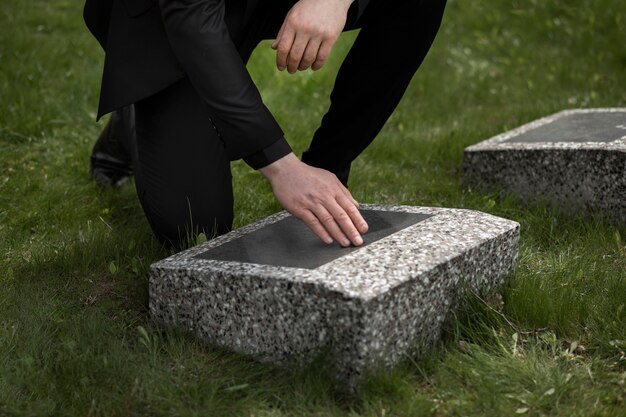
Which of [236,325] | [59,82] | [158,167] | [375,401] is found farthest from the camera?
[59,82]

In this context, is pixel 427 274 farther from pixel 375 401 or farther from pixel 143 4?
pixel 143 4

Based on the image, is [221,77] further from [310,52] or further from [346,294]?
[346,294]

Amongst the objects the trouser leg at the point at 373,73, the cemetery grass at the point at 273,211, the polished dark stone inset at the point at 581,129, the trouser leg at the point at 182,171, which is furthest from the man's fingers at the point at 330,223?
the polished dark stone inset at the point at 581,129

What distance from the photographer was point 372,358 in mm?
2492

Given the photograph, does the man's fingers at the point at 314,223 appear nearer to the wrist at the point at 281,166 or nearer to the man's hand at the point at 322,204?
the man's hand at the point at 322,204

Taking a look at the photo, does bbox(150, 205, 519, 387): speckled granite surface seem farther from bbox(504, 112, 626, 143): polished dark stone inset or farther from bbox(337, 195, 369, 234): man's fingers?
bbox(504, 112, 626, 143): polished dark stone inset

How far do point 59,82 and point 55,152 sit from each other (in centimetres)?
98

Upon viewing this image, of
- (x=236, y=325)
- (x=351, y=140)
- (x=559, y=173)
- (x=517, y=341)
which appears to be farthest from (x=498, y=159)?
(x=236, y=325)

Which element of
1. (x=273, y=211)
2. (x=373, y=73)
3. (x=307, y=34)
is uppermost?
(x=307, y=34)

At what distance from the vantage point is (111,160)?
14.0 feet

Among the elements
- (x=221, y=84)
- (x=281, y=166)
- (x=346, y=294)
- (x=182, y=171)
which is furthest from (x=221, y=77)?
(x=346, y=294)

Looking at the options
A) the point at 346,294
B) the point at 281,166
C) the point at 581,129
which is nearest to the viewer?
the point at 346,294

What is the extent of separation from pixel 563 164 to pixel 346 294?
1.73 meters

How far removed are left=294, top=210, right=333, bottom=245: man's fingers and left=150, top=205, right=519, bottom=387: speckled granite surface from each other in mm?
110
